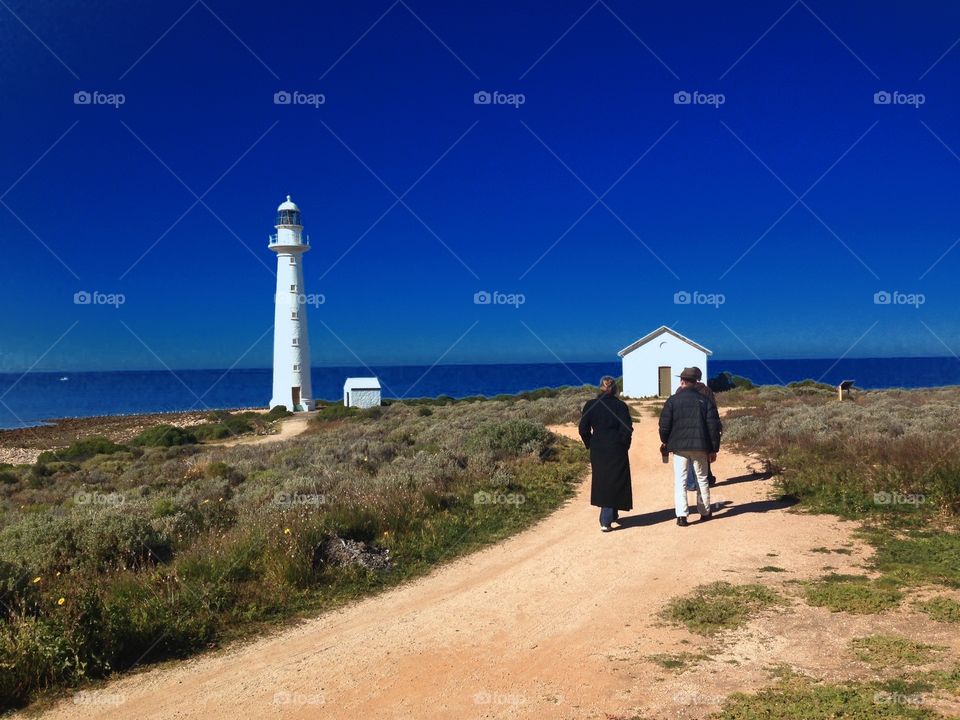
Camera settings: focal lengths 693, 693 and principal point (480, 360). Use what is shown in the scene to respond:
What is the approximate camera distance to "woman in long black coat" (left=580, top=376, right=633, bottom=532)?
8.88 meters

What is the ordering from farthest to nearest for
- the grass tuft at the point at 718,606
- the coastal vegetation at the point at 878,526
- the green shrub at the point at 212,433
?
1. the green shrub at the point at 212,433
2. the grass tuft at the point at 718,606
3. the coastal vegetation at the point at 878,526

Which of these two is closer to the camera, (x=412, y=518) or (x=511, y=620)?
(x=511, y=620)

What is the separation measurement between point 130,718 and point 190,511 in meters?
5.74

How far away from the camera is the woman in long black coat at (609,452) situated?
29.1 feet

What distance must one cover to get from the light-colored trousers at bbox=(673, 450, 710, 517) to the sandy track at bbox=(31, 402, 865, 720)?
0.49m

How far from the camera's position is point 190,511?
33.2ft

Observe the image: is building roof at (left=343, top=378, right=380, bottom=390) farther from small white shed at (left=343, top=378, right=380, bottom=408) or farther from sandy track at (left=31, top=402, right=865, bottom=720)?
sandy track at (left=31, top=402, right=865, bottom=720)

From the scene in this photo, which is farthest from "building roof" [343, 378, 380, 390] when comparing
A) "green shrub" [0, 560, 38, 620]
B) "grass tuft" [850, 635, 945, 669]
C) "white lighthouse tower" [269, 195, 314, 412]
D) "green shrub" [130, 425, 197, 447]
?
"grass tuft" [850, 635, 945, 669]

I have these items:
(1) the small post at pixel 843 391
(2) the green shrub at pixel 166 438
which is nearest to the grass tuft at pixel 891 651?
(1) the small post at pixel 843 391

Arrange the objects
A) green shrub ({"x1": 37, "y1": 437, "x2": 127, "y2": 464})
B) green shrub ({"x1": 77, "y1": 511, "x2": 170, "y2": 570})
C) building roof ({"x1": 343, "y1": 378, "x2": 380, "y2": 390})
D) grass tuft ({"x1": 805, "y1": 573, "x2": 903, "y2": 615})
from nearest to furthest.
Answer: grass tuft ({"x1": 805, "y1": 573, "x2": 903, "y2": 615})
green shrub ({"x1": 77, "y1": 511, "x2": 170, "y2": 570})
green shrub ({"x1": 37, "y1": 437, "x2": 127, "y2": 464})
building roof ({"x1": 343, "y1": 378, "x2": 380, "y2": 390})

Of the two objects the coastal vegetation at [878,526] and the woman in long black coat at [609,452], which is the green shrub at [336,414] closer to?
the coastal vegetation at [878,526]

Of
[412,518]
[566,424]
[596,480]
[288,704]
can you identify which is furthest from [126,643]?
[566,424]

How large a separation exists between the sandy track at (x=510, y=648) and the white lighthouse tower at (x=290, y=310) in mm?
32639

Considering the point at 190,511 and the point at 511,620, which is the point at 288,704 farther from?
the point at 190,511
